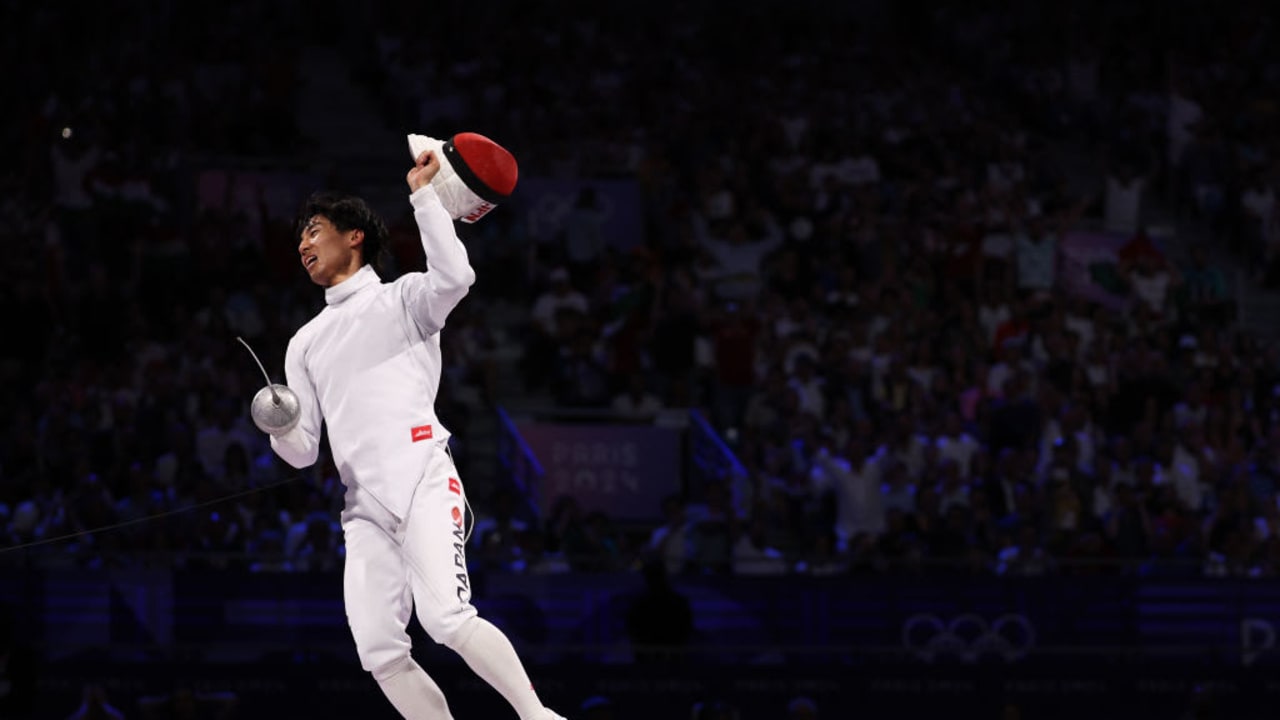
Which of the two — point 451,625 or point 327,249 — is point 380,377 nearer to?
point 327,249

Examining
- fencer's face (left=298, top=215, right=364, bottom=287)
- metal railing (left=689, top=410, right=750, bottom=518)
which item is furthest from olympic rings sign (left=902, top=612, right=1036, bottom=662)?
fencer's face (left=298, top=215, right=364, bottom=287)

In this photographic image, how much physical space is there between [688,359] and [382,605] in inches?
377

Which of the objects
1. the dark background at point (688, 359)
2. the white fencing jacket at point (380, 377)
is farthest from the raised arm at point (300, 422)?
the dark background at point (688, 359)

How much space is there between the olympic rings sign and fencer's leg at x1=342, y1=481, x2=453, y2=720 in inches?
272

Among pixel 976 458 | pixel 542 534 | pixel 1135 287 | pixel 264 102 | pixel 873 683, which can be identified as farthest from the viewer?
pixel 264 102

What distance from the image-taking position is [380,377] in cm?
635

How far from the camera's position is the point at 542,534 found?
1320cm

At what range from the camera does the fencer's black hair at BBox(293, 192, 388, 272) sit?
21.5 feet

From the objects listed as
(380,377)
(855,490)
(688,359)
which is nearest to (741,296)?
(688,359)

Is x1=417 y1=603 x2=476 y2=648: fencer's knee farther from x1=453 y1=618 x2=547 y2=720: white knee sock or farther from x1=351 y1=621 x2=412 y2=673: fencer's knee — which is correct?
x1=351 y1=621 x2=412 y2=673: fencer's knee

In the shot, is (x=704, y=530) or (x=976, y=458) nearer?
(x=704, y=530)

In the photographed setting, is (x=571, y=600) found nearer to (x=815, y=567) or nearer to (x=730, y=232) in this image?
(x=815, y=567)

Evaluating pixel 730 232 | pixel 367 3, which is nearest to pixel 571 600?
pixel 730 232

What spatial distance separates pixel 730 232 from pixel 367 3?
691 cm
